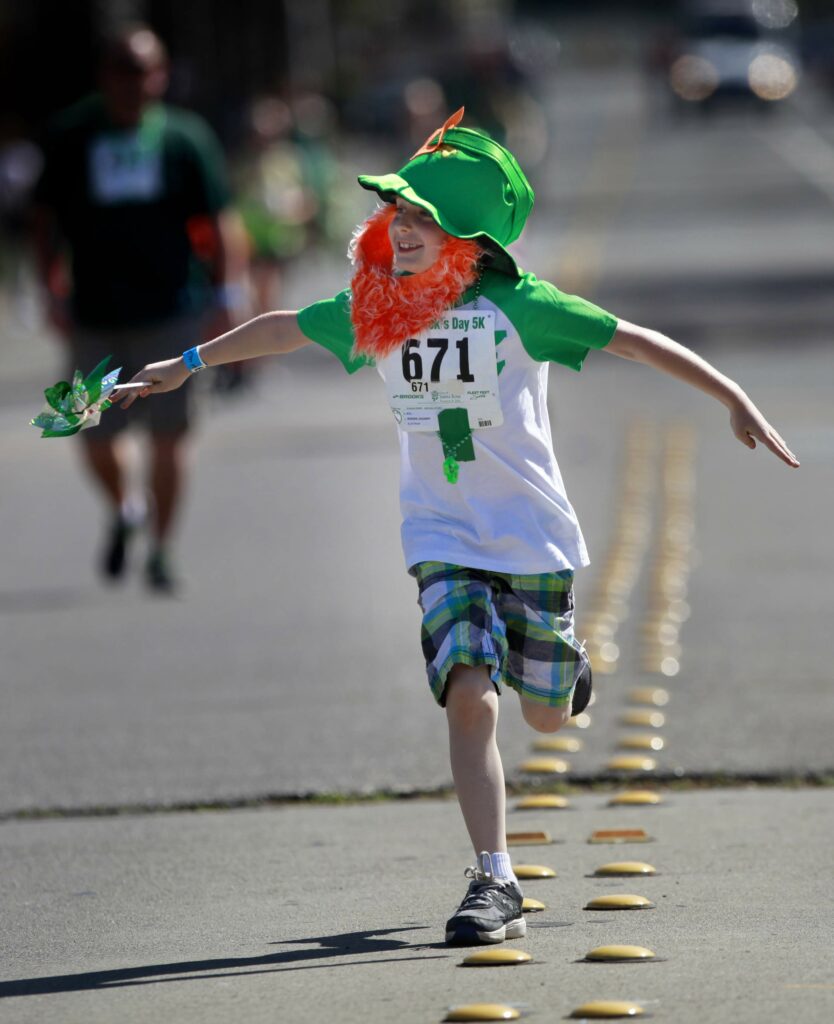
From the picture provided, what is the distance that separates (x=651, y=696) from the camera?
7.12 m

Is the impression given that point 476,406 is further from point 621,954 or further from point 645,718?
point 645,718

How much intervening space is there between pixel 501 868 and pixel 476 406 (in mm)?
968

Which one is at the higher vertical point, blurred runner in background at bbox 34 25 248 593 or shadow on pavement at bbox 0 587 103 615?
blurred runner in background at bbox 34 25 248 593

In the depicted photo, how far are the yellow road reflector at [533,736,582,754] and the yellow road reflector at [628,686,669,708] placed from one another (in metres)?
0.50

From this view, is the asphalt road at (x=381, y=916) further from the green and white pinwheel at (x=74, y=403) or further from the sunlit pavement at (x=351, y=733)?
the green and white pinwheel at (x=74, y=403)

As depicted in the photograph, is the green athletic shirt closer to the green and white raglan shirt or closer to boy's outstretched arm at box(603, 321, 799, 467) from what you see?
the green and white raglan shirt

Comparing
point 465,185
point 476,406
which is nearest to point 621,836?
point 476,406

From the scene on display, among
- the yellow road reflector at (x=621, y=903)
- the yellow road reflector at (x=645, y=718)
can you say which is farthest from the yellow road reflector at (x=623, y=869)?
the yellow road reflector at (x=645, y=718)

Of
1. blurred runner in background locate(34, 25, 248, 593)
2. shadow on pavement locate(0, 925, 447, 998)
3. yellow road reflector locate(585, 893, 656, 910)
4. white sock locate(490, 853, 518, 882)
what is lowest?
shadow on pavement locate(0, 925, 447, 998)

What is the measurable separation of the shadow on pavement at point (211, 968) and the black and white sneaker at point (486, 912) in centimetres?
7

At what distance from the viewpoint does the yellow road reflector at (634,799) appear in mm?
5812

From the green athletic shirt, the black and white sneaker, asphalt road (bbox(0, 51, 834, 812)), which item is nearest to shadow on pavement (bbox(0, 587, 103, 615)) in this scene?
asphalt road (bbox(0, 51, 834, 812))

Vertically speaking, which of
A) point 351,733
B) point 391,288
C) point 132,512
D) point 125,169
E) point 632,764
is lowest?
point 632,764

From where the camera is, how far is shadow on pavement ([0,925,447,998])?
4297 mm
